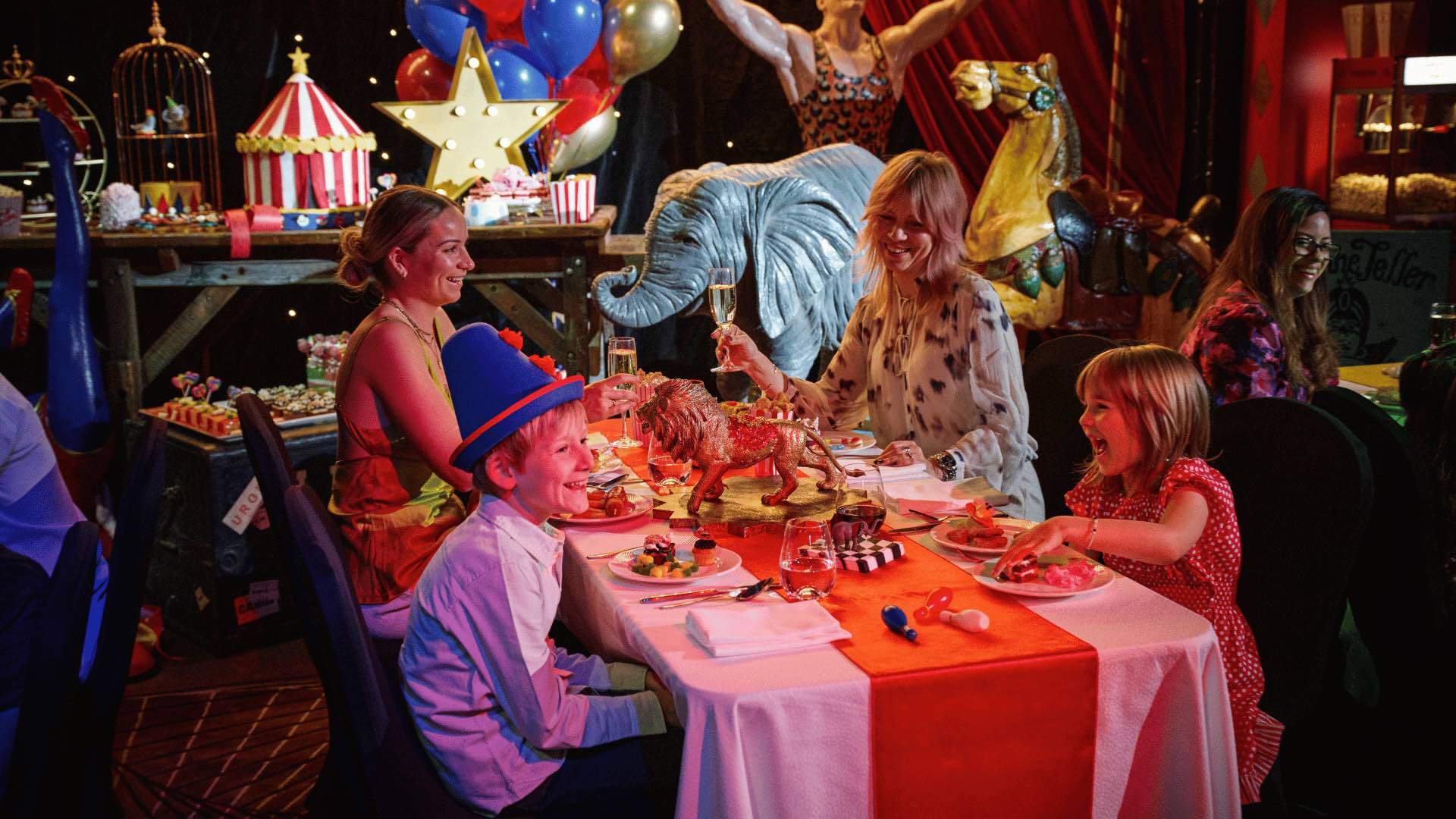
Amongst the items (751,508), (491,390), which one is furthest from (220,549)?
(491,390)

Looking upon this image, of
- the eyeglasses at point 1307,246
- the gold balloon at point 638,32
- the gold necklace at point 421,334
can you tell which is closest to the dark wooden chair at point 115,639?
the gold necklace at point 421,334

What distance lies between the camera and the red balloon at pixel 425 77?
5.82m

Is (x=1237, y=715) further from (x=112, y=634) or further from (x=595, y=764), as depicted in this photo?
(x=112, y=634)

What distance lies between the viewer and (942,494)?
269 centimetres

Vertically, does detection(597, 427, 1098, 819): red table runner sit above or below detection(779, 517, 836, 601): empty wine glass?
below

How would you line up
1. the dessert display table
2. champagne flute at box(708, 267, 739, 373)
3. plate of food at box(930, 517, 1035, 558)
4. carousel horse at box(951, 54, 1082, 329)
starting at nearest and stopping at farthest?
plate of food at box(930, 517, 1035, 558)
champagne flute at box(708, 267, 739, 373)
the dessert display table
carousel horse at box(951, 54, 1082, 329)

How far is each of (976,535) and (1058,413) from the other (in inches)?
51.7

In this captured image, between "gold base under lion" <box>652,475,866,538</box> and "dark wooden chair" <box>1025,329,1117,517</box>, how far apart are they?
102cm

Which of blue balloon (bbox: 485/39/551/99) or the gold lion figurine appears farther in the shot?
blue balloon (bbox: 485/39/551/99)

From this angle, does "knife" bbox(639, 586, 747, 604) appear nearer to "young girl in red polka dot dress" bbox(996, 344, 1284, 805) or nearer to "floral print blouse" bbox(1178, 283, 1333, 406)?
"young girl in red polka dot dress" bbox(996, 344, 1284, 805)

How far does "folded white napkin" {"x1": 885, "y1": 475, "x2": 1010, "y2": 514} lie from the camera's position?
2.59 meters

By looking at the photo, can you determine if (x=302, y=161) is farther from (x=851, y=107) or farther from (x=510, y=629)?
(x=510, y=629)

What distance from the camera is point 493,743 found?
6.23 ft

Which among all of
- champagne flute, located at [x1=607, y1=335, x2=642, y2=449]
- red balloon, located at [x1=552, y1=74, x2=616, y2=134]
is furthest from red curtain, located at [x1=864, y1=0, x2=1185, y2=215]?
champagne flute, located at [x1=607, y1=335, x2=642, y2=449]
